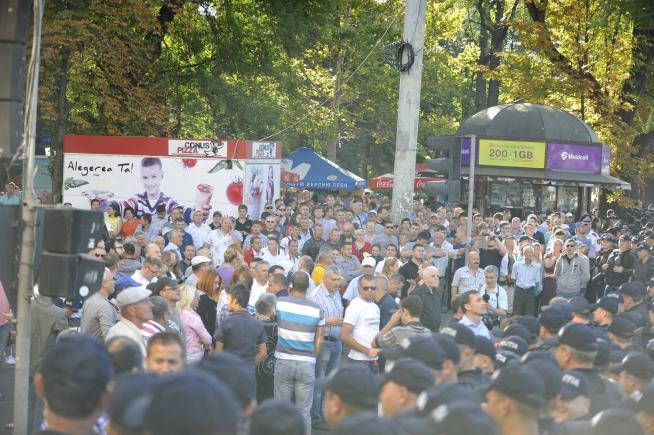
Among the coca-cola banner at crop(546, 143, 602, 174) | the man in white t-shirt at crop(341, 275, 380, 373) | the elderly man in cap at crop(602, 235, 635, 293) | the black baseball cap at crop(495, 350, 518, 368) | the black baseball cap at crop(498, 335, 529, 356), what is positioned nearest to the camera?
the black baseball cap at crop(495, 350, 518, 368)

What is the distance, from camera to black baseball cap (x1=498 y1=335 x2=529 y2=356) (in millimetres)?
8617

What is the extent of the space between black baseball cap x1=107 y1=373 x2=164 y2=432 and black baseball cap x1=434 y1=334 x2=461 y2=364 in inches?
115

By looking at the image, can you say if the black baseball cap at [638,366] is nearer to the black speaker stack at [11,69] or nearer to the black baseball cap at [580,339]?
the black baseball cap at [580,339]

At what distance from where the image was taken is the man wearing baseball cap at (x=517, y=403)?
5762 millimetres

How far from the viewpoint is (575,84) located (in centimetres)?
3344

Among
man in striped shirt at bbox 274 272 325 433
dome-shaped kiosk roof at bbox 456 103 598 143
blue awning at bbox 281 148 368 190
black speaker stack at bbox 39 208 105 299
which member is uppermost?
dome-shaped kiosk roof at bbox 456 103 598 143

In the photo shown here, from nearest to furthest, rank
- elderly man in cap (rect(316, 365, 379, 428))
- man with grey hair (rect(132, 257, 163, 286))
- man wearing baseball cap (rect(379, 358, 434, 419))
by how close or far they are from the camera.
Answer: elderly man in cap (rect(316, 365, 379, 428)) < man wearing baseball cap (rect(379, 358, 434, 419)) < man with grey hair (rect(132, 257, 163, 286))

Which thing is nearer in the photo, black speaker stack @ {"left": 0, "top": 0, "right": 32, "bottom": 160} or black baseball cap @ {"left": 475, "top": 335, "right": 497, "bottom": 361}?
black baseball cap @ {"left": 475, "top": 335, "right": 497, "bottom": 361}

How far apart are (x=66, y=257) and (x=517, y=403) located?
3790 millimetres

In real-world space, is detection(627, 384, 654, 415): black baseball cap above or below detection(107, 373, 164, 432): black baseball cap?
below

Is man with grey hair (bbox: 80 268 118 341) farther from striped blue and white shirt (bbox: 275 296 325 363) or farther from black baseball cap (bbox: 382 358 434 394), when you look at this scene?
black baseball cap (bbox: 382 358 434 394)

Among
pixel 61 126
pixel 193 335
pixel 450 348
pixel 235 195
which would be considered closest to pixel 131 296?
pixel 193 335

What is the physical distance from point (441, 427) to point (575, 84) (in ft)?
97.4

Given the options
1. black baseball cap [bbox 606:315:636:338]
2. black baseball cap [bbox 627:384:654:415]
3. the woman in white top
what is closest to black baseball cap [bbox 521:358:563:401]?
black baseball cap [bbox 627:384:654:415]
